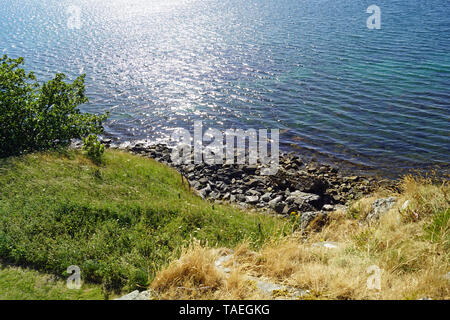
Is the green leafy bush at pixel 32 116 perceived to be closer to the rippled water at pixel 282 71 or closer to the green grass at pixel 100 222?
the green grass at pixel 100 222

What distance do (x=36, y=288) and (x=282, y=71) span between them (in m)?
30.7

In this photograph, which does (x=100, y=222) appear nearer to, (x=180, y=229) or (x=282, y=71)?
(x=180, y=229)

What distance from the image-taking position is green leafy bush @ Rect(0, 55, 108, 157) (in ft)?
55.5

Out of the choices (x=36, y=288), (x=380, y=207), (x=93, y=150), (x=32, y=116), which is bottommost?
(x=36, y=288)

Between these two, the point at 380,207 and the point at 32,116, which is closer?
the point at 380,207

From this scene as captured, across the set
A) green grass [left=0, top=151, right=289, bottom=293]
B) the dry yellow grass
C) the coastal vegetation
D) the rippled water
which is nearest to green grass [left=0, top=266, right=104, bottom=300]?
the coastal vegetation

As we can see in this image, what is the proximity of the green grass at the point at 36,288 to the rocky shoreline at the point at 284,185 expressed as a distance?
9.86 metres

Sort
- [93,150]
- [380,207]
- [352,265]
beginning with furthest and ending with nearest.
→ [93,150] → [380,207] → [352,265]

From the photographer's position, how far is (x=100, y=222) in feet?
37.7

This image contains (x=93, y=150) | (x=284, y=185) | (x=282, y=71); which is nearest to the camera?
(x=93, y=150)

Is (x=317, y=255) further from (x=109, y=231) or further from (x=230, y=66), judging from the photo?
(x=230, y=66)

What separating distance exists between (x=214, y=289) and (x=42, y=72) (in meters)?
37.7

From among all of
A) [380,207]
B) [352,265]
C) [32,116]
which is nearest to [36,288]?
[352,265]
